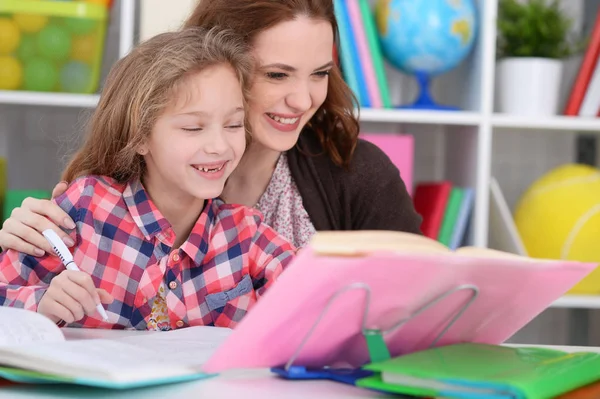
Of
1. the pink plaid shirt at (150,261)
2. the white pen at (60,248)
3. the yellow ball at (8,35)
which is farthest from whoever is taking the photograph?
the yellow ball at (8,35)

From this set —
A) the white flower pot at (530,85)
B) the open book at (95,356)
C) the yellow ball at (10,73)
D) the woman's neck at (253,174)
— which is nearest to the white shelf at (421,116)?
the white flower pot at (530,85)

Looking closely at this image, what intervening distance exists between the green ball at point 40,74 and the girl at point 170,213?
849 mm

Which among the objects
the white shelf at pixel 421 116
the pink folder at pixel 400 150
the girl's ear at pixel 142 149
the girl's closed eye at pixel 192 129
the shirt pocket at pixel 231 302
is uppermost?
the girl's closed eye at pixel 192 129

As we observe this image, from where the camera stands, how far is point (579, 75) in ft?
7.38

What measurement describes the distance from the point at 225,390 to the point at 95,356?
11 centimetres

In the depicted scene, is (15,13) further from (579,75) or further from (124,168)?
(579,75)

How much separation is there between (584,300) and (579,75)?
605 mm

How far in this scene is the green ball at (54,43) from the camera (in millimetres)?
2084

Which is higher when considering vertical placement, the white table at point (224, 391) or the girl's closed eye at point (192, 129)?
the girl's closed eye at point (192, 129)

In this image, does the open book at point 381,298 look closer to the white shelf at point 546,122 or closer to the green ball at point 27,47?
the white shelf at point 546,122

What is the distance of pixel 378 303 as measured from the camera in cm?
61

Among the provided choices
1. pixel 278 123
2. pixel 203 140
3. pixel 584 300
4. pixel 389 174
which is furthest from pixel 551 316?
pixel 203 140

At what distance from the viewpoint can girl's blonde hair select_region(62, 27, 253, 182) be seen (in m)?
1.29

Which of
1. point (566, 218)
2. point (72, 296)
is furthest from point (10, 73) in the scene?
point (566, 218)
